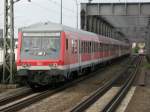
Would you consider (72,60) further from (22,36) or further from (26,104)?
(26,104)

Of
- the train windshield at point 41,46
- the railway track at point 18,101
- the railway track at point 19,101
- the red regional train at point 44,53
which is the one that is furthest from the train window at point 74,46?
the railway track at point 18,101

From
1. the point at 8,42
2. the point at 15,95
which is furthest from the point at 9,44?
the point at 15,95

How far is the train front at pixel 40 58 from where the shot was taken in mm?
19328

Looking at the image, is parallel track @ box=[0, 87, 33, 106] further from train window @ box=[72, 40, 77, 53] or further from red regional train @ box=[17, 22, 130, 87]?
train window @ box=[72, 40, 77, 53]

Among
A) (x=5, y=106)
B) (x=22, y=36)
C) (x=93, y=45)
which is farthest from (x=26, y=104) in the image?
(x=93, y=45)

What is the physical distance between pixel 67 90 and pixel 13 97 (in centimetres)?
351

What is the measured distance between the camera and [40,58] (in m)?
19.6

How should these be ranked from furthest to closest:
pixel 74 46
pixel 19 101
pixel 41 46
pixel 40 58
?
pixel 74 46 → pixel 41 46 → pixel 40 58 → pixel 19 101

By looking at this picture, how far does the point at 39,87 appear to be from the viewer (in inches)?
850

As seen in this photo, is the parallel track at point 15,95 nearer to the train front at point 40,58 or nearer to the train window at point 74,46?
the train front at point 40,58

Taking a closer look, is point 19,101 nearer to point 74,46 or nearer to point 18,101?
point 18,101

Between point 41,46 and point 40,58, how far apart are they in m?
0.59

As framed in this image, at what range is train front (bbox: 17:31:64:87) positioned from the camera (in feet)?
63.4

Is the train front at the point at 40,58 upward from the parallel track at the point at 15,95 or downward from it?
upward
